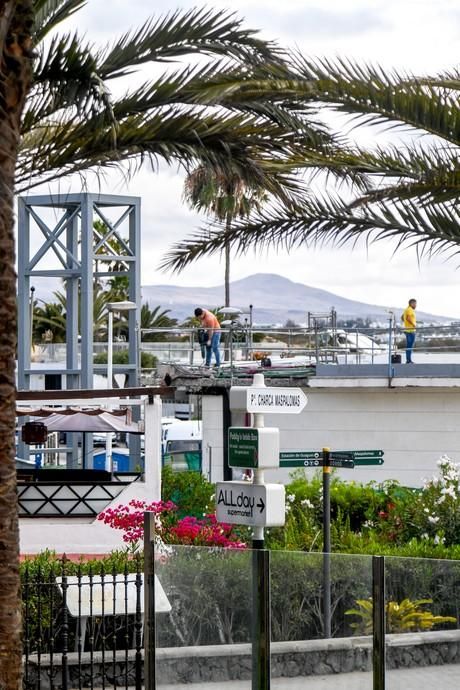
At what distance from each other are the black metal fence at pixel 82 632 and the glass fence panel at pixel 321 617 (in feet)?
5.08

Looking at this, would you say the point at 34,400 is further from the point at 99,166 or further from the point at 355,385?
the point at 355,385

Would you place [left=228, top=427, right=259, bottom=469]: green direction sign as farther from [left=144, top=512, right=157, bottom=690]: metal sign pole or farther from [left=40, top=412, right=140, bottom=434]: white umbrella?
[left=40, top=412, right=140, bottom=434]: white umbrella

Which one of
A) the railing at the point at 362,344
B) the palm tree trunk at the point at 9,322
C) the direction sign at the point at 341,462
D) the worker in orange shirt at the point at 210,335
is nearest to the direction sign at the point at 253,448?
the direction sign at the point at 341,462

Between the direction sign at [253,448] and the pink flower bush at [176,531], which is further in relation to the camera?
the pink flower bush at [176,531]

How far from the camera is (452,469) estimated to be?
57.1ft

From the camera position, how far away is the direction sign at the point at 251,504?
9578mm

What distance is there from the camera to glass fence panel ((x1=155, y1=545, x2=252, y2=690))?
9430 millimetres

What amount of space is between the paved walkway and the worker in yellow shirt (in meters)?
15.7

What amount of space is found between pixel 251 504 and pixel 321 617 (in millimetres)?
1054

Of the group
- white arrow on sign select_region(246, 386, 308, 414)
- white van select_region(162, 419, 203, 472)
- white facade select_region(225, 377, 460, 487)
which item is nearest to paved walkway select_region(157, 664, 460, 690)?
white arrow on sign select_region(246, 386, 308, 414)

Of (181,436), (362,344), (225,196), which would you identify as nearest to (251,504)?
(225,196)

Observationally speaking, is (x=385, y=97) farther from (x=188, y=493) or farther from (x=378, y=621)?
(x=188, y=493)

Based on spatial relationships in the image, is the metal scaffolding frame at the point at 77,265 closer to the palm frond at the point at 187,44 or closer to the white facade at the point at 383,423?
the white facade at the point at 383,423

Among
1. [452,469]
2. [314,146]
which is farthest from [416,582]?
[452,469]
